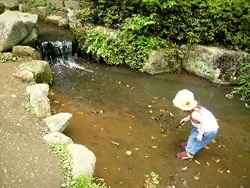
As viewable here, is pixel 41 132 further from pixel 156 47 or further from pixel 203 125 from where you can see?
pixel 156 47

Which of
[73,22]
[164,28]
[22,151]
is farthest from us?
[73,22]

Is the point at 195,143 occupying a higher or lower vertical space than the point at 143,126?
higher

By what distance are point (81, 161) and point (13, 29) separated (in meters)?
5.70

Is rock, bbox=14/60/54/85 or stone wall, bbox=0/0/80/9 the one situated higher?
stone wall, bbox=0/0/80/9

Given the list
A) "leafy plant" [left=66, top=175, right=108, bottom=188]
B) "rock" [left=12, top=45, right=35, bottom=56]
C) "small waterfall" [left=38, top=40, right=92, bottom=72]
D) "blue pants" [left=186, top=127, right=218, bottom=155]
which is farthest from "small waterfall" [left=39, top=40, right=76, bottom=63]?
"leafy plant" [left=66, top=175, right=108, bottom=188]

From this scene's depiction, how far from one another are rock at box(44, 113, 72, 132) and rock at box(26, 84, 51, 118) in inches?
14.2

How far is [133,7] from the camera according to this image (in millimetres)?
11523

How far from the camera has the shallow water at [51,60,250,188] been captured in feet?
23.2

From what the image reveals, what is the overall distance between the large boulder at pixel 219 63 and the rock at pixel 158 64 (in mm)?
701

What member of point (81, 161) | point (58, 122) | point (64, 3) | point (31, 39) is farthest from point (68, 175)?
point (64, 3)

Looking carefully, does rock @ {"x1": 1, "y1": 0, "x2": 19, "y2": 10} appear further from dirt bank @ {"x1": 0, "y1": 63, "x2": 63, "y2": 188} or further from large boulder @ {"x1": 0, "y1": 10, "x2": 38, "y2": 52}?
dirt bank @ {"x1": 0, "y1": 63, "x2": 63, "y2": 188}

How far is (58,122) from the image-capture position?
298 inches

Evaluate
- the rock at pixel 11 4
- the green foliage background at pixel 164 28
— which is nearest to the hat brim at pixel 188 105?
the green foliage background at pixel 164 28

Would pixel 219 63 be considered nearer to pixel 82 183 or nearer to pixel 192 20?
pixel 192 20
